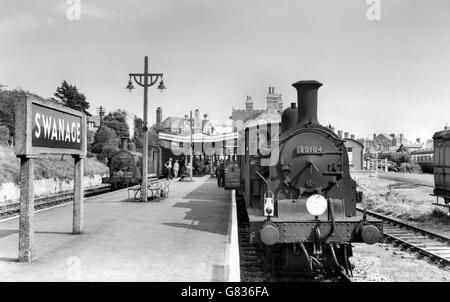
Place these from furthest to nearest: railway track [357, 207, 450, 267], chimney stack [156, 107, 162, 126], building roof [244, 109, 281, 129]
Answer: chimney stack [156, 107, 162, 126], building roof [244, 109, 281, 129], railway track [357, 207, 450, 267]

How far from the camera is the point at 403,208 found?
17047 millimetres

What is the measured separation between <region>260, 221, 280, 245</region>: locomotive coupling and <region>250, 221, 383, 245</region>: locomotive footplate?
0.11 meters

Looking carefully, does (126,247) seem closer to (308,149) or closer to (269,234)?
(269,234)

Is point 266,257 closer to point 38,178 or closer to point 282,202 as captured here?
point 282,202

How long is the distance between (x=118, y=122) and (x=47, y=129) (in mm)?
51385

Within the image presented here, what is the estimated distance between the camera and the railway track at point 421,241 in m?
9.31

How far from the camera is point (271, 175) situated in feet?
26.3

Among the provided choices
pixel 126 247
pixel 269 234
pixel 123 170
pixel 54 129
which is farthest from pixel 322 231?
pixel 123 170

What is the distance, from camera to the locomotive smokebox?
8.30 m

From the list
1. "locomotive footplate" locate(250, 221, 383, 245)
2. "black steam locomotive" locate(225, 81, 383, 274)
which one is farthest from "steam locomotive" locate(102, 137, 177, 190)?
"locomotive footplate" locate(250, 221, 383, 245)

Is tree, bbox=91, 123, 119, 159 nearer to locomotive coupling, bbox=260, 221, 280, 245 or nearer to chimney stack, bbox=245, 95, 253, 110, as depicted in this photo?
chimney stack, bbox=245, 95, 253, 110

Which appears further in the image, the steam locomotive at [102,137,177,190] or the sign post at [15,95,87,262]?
the steam locomotive at [102,137,177,190]

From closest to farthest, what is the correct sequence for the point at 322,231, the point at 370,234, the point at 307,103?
the point at 370,234 → the point at 322,231 → the point at 307,103

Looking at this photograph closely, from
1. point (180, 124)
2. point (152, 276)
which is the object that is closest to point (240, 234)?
point (152, 276)
